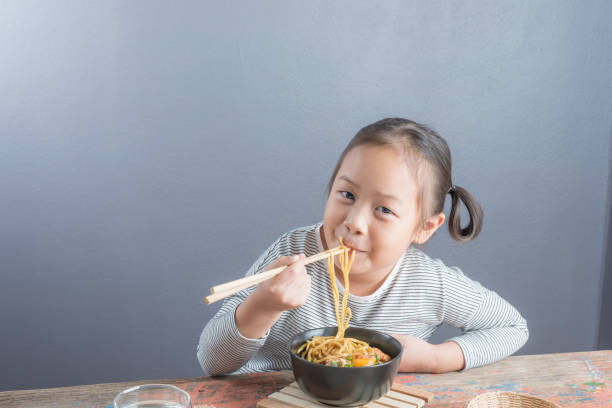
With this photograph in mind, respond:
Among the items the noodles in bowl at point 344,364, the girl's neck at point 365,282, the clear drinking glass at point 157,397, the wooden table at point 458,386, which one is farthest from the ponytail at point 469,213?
the clear drinking glass at point 157,397

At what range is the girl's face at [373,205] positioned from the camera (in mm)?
1157

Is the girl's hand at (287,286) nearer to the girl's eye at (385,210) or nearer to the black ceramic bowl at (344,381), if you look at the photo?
the black ceramic bowl at (344,381)

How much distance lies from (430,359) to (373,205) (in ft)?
1.08

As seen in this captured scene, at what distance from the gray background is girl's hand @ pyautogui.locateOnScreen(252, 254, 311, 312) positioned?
1214 millimetres

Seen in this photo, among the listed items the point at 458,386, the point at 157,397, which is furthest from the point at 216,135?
the point at 157,397

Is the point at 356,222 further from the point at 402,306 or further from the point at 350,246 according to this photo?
the point at 402,306

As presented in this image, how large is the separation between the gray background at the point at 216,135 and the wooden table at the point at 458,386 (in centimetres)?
116

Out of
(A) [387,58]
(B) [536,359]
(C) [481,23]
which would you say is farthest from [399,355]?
(C) [481,23]

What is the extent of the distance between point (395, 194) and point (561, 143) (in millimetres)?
1477

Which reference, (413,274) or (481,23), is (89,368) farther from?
(481,23)

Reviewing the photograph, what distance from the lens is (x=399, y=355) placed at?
0.93 m

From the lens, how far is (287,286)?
39.0 inches

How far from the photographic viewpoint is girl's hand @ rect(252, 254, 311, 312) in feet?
3.24

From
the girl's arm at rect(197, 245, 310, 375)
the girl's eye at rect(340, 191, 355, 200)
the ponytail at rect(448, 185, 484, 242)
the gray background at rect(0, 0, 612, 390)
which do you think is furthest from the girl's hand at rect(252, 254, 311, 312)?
the gray background at rect(0, 0, 612, 390)
